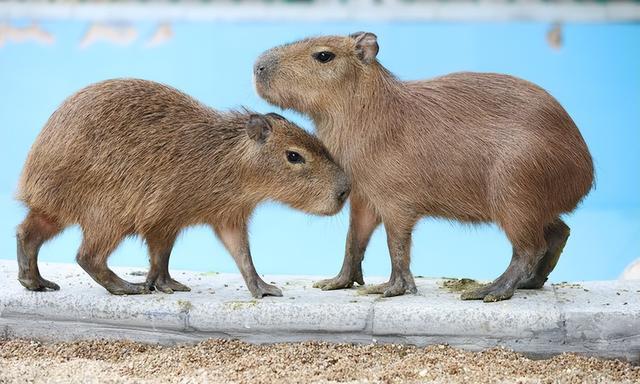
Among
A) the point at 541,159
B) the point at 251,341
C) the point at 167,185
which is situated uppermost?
the point at 541,159

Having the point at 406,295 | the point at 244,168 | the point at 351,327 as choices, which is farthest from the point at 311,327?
the point at 244,168

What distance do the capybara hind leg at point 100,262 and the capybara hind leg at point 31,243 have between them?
0.26 metres

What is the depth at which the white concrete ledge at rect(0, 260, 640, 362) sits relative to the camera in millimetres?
5145

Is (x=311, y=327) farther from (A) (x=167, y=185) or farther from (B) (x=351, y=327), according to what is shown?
(A) (x=167, y=185)

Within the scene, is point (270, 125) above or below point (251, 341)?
above

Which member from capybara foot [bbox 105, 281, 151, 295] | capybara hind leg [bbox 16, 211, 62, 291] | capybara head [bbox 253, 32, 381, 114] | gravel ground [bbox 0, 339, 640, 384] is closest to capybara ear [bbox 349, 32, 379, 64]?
capybara head [bbox 253, 32, 381, 114]

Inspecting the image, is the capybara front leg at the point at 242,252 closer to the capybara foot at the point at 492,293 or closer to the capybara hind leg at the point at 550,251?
the capybara foot at the point at 492,293

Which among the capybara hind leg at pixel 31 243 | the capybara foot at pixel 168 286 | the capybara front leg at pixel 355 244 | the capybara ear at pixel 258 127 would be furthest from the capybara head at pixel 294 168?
the capybara hind leg at pixel 31 243

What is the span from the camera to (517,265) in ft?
18.1

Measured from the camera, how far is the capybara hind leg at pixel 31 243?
5.64 metres

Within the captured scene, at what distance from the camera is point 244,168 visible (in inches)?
221

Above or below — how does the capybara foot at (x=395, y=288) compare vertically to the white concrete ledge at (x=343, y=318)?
above

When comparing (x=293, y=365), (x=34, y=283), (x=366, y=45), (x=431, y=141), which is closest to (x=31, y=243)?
(x=34, y=283)

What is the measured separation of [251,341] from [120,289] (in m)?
0.86
